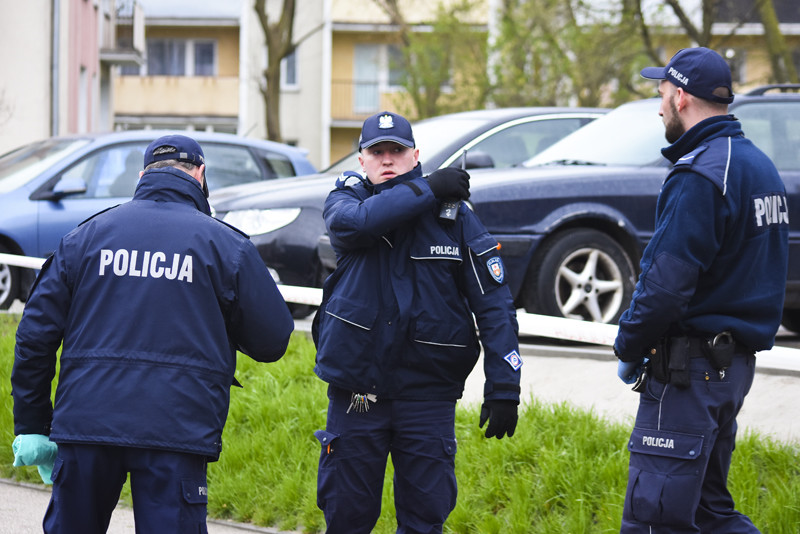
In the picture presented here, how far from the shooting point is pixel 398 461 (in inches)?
158

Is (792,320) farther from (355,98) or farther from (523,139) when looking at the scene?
(355,98)

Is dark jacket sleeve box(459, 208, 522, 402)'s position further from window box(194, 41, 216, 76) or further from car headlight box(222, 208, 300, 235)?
window box(194, 41, 216, 76)

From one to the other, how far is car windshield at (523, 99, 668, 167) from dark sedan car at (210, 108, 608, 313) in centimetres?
36

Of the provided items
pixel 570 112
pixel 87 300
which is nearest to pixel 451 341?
pixel 87 300

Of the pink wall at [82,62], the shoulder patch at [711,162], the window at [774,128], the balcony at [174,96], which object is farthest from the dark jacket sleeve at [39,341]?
the balcony at [174,96]

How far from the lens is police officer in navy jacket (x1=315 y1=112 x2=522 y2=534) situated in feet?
12.9

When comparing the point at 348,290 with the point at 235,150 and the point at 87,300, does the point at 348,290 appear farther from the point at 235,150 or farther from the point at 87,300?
the point at 235,150

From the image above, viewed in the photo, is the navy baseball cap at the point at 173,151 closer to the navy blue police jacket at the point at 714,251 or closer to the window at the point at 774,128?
the navy blue police jacket at the point at 714,251

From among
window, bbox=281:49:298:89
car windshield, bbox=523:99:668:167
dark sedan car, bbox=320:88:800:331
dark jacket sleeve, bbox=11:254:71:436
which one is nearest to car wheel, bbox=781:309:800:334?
dark sedan car, bbox=320:88:800:331

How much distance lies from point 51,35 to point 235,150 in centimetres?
1101

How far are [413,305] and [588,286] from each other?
3649 mm

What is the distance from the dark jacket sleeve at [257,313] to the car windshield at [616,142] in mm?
4737

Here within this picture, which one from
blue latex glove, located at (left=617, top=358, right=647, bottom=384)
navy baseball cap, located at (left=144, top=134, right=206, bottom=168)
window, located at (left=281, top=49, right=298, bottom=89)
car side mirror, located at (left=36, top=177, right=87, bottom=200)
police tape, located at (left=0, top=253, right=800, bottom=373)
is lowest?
police tape, located at (left=0, top=253, right=800, bottom=373)

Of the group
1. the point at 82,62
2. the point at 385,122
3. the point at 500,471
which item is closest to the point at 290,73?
the point at 82,62
